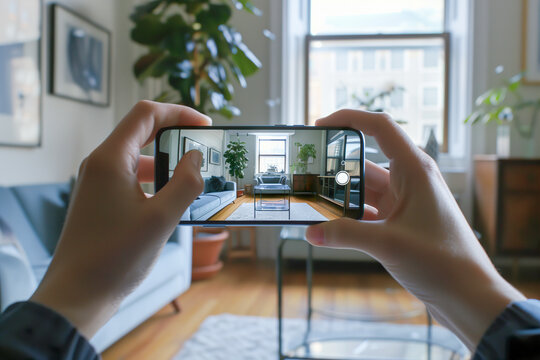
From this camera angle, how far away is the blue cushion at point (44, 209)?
1807mm

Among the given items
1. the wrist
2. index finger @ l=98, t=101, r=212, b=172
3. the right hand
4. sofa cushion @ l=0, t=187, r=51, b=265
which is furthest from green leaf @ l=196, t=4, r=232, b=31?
the wrist

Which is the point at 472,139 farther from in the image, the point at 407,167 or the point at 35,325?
the point at 35,325

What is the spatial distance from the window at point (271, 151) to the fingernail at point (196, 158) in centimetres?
10

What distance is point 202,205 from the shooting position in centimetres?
64

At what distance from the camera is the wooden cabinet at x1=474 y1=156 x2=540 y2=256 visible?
271 cm

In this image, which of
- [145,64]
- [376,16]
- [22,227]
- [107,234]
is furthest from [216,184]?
[376,16]

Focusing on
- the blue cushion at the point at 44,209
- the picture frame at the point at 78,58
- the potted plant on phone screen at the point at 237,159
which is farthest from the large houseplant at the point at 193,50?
the potted plant on phone screen at the point at 237,159

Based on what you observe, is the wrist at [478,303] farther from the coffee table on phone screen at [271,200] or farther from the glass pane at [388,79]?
the glass pane at [388,79]

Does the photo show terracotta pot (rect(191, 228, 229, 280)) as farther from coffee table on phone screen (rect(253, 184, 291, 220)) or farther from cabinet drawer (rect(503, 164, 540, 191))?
coffee table on phone screen (rect(253, 184, 291, 220))

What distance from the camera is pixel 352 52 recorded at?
3523 mm

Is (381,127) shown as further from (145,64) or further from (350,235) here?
(145,64)

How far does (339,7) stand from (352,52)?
1.23 ft

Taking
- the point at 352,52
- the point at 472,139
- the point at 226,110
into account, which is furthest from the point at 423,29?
the point at 226,110

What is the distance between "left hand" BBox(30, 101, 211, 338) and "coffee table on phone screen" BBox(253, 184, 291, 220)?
13cm
